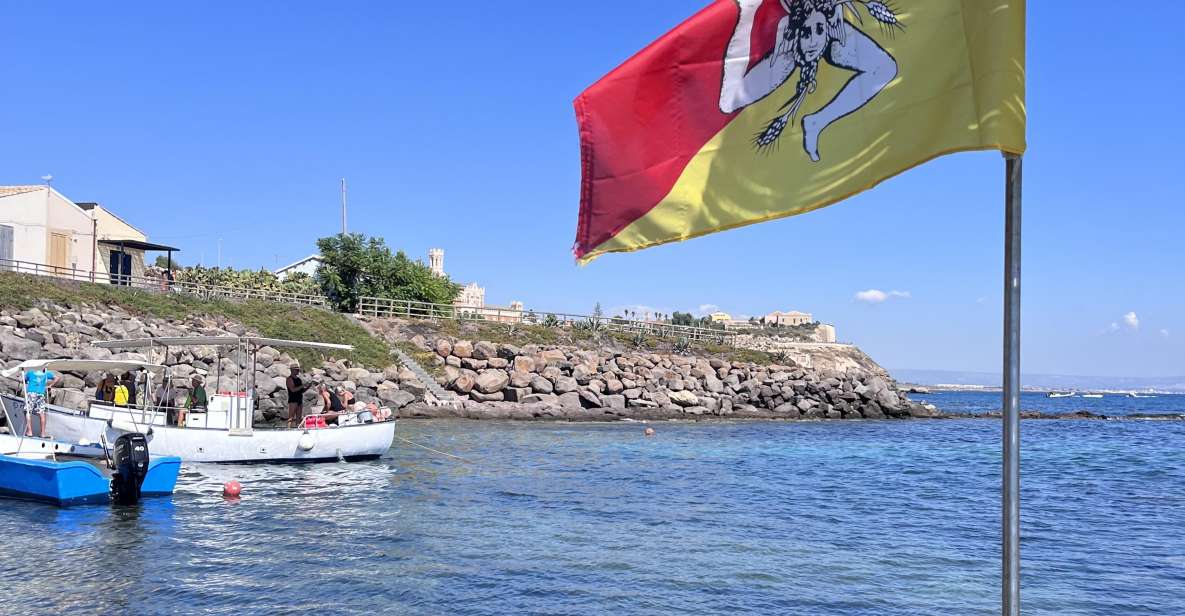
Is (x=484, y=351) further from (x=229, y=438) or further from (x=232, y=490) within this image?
(x=232, y=490)

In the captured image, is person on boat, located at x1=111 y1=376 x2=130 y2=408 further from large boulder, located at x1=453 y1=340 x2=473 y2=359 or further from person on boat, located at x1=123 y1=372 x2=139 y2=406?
large boulder, located at x1=453 y1=340 x2=473 y2=359

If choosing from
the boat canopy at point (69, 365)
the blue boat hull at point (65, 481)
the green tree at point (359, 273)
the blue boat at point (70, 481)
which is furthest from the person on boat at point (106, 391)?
the green tree at point (359, 273)

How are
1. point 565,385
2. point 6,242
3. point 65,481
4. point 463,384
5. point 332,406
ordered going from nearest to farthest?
point 65,481 < point 332,406 < point 463,384 < point 565,385 < point 6,242

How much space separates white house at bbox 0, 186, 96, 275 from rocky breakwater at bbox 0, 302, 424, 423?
336 inches

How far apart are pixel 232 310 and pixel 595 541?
38.9 metres

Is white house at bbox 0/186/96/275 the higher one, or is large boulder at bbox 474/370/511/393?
white house at bbox 0/186/96/275

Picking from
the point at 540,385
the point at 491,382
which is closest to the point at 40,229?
the point at 491,382

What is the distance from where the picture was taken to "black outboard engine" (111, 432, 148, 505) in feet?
63.4

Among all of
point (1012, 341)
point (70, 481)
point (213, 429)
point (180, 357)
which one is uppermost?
point (1012, 341)

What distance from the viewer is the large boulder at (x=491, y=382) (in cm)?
4894

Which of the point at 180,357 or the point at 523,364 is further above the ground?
the point at 180,357

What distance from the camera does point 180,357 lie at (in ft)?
135

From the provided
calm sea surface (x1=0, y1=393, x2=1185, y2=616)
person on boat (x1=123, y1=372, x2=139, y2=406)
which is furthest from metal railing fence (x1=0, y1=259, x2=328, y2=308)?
calm sea surface (x1=0, y1=393, x2=1185, y2=616)

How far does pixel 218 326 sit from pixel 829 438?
95.5ft
